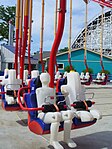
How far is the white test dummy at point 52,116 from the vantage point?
149 inches

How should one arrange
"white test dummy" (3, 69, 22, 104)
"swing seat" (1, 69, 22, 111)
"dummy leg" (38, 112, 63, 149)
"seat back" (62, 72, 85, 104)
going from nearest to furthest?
1. "dummy leg" (38, 112, 63, 149)
2. "seat back" (62, 72, 85, 104)
3. "swing seat" (1, 69, 22, 111)
4. "white test dummy" (3, 69, 22, 104)

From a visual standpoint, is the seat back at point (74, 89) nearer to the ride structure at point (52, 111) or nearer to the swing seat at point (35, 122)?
the ride structure at point (52, 111)

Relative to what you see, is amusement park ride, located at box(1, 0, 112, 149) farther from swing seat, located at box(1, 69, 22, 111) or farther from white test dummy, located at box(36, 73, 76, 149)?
swing seat, located at box(1, 69, 22, 111)

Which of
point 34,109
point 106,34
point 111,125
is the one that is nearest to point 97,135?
point 111,125

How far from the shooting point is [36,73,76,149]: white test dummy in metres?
3.78

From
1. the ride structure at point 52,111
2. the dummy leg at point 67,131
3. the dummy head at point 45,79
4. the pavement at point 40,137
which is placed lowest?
the pavement at point 40,137

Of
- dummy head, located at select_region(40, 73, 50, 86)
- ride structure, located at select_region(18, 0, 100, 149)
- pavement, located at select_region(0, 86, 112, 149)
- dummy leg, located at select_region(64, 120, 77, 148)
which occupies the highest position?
dummy head, located at select_region(40, 73, 50, 86)

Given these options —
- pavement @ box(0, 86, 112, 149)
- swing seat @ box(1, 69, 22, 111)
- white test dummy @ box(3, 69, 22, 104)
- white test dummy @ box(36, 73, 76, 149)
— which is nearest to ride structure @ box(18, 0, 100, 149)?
white test dummy @ box(36, 73, 76, 149)

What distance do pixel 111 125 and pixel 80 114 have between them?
2.21m

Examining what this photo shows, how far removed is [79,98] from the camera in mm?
4344

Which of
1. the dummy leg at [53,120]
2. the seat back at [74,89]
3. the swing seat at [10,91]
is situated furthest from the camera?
the swing seat at [10,91]

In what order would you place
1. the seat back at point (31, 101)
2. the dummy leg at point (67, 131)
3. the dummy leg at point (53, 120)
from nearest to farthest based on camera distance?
the dummy leg at point (53, 120) < the dummy leg at point (67, 131) < the seat back at point (31, 101)

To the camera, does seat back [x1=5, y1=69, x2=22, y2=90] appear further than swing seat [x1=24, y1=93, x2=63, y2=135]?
Yes

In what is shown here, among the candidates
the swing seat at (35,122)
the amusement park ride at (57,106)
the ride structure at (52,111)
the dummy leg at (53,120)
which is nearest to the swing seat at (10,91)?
the amusement park ride at (57,106)
